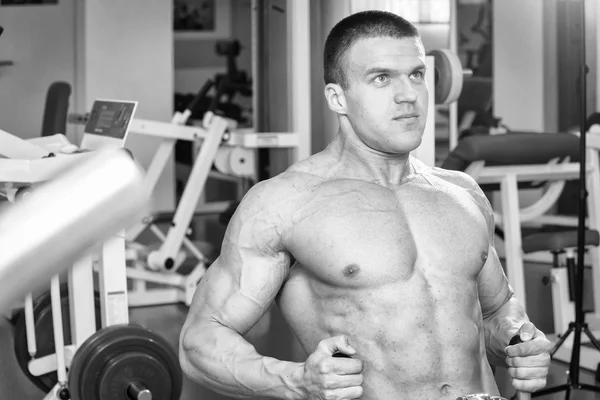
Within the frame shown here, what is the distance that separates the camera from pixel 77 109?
666cm

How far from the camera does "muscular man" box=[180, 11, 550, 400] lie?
1.45 m

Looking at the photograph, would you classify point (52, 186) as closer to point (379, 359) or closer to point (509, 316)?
point (379, 359)

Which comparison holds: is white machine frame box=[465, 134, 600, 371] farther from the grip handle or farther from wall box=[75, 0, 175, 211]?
wall box=[75, 0, 175, 211]

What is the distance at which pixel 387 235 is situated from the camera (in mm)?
1502

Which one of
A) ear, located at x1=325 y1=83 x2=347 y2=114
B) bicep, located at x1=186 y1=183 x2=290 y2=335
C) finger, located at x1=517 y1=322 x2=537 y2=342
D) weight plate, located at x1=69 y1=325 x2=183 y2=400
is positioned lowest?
weight plate, located at x1=69 y1=325 x2=183 y2=400

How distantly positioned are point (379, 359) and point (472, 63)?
17.9ft

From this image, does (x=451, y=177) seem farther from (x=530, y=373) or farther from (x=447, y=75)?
(x=447, y=75)

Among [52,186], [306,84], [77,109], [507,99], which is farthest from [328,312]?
[77,109]

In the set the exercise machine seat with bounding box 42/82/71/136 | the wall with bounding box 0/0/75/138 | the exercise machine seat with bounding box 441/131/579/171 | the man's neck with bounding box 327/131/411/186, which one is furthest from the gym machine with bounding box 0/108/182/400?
the wall with bounding box 0/0/75/138

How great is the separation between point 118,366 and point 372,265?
3.96ft

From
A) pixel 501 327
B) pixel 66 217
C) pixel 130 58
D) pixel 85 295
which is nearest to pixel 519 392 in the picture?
pixel 501 327

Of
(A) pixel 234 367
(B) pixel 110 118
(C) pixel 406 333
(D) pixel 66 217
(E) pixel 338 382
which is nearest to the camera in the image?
(D) pixel 66 217

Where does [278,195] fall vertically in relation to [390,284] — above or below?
above

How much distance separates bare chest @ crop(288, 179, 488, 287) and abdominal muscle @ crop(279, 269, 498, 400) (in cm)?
3
